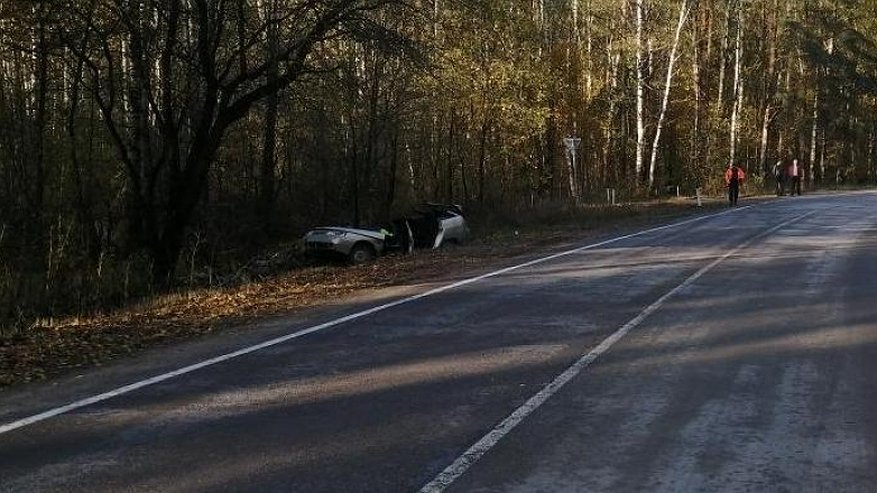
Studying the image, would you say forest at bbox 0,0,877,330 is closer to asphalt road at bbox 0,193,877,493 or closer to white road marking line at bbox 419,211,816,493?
asphalt road at bbox 0,193,877,493

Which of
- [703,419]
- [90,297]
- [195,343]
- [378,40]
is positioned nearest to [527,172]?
[378,40]

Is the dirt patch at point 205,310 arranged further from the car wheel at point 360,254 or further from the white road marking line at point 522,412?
the white road marking line at point 522,412

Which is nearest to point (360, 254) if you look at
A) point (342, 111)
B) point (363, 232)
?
point (363, 232)

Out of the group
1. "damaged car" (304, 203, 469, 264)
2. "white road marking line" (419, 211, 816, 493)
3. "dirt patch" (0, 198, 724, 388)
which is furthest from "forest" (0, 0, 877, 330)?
"white road marking line" (419, 211, 816, 493)

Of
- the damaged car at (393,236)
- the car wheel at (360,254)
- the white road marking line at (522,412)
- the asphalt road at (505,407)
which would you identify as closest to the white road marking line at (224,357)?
the asphalt road at (505,407)

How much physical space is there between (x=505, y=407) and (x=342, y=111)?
24.8m

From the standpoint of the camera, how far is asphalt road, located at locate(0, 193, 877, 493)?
16.2ft

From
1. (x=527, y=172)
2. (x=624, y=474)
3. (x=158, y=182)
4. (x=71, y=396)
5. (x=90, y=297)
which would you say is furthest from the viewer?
(x=527, y=172)

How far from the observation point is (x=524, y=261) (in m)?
16.1

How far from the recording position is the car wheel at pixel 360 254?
A: 20.4 m

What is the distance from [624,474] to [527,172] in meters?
34.8

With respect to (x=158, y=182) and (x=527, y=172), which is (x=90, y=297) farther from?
(x=527, y=172)

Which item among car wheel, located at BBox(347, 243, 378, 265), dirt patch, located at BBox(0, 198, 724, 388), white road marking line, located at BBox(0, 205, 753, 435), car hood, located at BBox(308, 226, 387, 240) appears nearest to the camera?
white road marking line, located at BBox(0, 205, 753, 435)

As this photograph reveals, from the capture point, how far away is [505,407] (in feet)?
20.6
